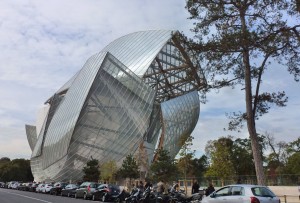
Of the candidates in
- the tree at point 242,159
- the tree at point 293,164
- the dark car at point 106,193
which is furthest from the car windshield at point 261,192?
the tree at point 242,159

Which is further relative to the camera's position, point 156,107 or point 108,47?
point 108,47

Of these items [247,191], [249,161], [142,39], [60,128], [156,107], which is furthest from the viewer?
[249,161]

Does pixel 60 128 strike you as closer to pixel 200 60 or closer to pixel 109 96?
pixel 109 96

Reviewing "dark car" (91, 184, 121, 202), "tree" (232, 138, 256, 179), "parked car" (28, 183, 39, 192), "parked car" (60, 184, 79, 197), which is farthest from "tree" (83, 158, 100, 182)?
"tree" (232, 138, 256, 179)

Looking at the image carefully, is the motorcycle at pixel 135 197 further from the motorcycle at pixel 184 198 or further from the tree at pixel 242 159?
the tree at pixel 242 159

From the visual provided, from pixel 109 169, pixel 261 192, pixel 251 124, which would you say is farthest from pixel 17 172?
pixel 261 192

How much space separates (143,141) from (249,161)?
1439 inches

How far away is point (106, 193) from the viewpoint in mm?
33781

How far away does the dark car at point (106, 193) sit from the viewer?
33.6m

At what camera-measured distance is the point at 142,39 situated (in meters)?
79.4

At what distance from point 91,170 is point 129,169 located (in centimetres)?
535

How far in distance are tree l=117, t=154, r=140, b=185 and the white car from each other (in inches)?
1732

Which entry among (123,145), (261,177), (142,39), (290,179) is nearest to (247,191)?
(261,177)

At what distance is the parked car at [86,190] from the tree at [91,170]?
1945cm
